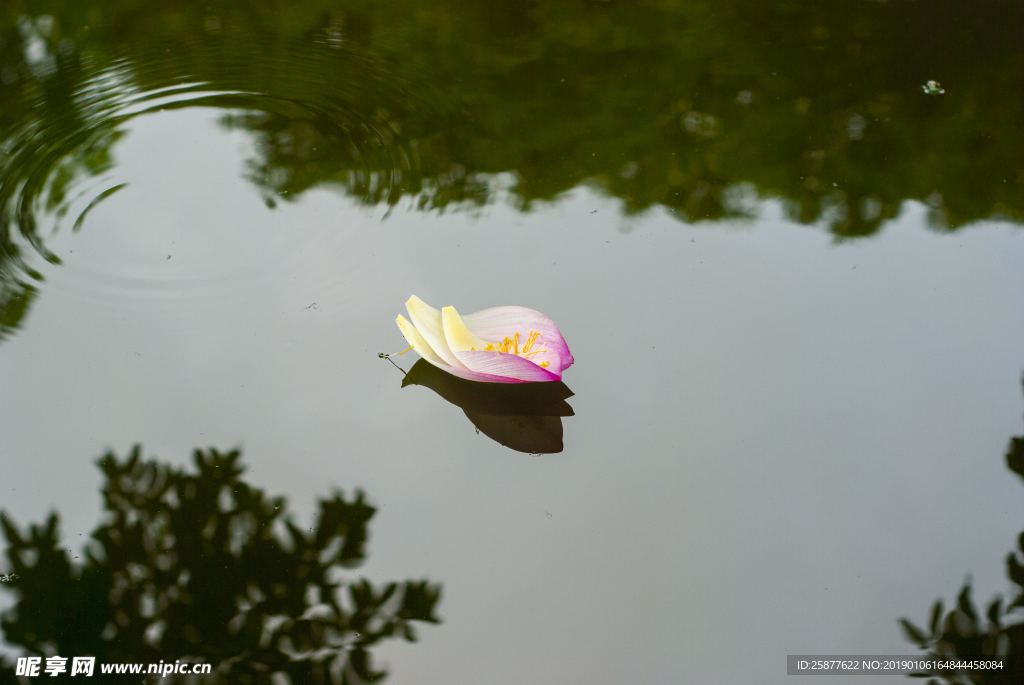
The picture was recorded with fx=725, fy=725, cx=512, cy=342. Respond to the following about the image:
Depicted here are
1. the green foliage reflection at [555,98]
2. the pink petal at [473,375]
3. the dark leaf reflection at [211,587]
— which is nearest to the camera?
the dark leaf reflection at [211,587]

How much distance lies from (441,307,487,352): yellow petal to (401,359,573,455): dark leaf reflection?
0.03 meters

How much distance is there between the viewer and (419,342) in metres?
0.62

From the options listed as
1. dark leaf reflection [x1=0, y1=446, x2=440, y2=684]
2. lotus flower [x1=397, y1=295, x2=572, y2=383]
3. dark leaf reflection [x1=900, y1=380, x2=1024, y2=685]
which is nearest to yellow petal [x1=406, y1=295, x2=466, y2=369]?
lotus flower [x1=397, y1=295, x2=572, y2=383]

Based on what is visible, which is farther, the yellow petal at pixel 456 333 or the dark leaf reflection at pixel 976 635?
the yellow petal at pixel 456 333

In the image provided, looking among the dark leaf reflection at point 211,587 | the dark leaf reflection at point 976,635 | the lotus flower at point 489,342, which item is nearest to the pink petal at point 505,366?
the lotus flower at point 489,342

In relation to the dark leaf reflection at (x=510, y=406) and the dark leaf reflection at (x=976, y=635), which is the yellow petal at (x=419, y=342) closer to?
the dark leaf reflection at (x=510, y=406)

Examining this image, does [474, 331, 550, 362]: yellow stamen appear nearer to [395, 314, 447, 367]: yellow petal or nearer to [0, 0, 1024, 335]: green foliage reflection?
[395, 314, 447, 367]: yellow petal

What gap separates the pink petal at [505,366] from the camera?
0.59 meters

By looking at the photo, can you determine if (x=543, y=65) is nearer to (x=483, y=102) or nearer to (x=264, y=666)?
(x=483, y=102)

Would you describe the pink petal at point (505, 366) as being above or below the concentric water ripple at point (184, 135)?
below

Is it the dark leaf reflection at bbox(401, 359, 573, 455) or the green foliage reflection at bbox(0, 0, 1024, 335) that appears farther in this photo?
the green foliage reflection at bbox(0, 0, 1024, 335)

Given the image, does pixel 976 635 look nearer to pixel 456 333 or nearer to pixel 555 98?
pixel 456 333

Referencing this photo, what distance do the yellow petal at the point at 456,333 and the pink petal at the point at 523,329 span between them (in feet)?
0.04

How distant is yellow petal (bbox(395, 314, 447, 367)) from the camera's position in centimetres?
62
